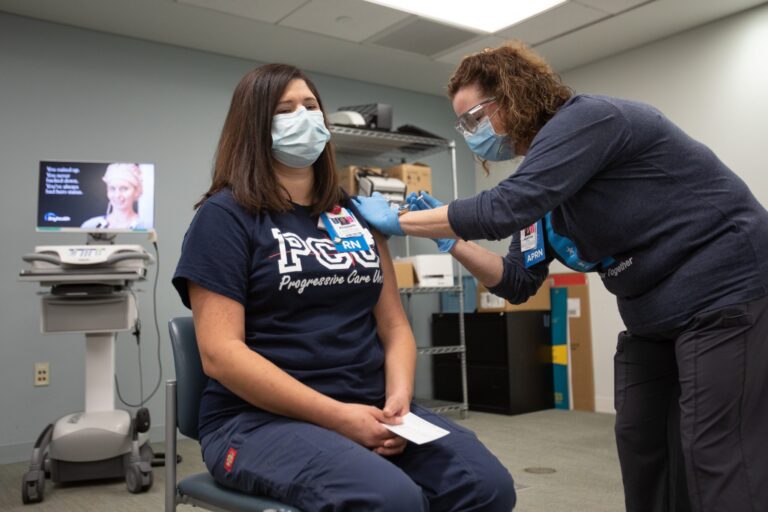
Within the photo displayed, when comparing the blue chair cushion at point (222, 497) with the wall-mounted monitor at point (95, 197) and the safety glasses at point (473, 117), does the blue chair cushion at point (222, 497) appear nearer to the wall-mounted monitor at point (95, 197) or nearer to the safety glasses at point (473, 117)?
the safety glasses at point (473, 117)

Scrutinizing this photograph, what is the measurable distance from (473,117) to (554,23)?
2.63 m

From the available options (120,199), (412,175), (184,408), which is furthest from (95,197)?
(184,408)

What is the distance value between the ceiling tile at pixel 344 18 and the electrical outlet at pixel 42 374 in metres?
2.27

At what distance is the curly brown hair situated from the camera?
56.2 inches

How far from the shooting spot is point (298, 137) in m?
1.38

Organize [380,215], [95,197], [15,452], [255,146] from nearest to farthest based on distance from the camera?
1. [255,146]
2. [380,215]
3. [95,197]
4. [15,452]

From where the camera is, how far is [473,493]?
1.07 meters

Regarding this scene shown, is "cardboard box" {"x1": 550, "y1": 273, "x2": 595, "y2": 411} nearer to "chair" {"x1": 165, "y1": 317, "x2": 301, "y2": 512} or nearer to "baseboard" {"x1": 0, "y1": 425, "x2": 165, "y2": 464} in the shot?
"baseboard" {"x1": 0, "y1": 425, "x2": 165, "y2": 464}

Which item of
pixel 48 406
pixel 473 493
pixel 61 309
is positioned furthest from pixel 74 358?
pixel 473 493

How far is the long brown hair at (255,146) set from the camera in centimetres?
130

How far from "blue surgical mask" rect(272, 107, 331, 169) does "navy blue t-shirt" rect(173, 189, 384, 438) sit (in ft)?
0.54

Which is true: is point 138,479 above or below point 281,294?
below

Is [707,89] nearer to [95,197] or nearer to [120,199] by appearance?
[120,199]

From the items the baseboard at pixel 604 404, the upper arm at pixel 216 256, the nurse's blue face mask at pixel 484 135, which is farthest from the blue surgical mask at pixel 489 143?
the baseboard at pixel 604 404
